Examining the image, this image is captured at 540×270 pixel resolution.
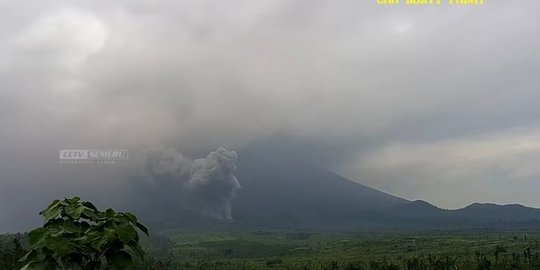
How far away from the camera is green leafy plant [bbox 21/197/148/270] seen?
2.91m

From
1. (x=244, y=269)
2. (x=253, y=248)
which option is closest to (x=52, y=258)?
(x=244, y=269)

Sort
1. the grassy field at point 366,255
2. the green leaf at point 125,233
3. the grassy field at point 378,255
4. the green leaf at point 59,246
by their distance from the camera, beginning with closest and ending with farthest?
1. the green leaf at point 59,246
2. the green leaf at point 125,233
3. the grassy field at point 366,255
4. the grassy field at point 378,255

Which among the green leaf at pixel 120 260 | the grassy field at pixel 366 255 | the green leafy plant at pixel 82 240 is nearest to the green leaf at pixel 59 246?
the green leafy plant at pixel 82 240

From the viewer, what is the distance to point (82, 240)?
9.66ft

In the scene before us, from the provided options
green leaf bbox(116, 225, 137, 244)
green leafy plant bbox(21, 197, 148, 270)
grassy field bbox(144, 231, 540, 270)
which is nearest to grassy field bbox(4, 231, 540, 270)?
grassy field bbox(144, 231, 540, 270)

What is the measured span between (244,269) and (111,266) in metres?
71.0

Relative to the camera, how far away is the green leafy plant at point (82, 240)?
114 inches

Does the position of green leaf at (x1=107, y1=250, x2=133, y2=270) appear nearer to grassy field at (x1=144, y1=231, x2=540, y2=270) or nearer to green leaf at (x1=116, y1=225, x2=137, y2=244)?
green leaf at (x1=116, y1=225, x2=137, y2=244)

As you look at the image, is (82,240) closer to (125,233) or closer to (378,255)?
(125,233)

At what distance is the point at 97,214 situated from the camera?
3.25 metres

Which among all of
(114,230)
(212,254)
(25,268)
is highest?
(114,230)

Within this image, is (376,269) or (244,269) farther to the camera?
(244,269)

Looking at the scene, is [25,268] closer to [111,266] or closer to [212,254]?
[111,266]

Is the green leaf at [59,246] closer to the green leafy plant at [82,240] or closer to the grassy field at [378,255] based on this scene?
the green leafy plant at [82,240]
